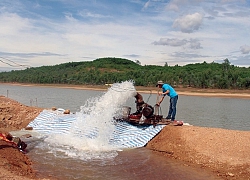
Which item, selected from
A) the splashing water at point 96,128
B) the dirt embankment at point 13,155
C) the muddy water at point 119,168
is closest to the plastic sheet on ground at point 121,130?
the splashing water at point 96,128

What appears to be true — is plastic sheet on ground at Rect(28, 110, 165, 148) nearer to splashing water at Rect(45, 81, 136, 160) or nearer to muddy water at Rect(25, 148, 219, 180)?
splashing water at Rect(45, 81, 136, 160)

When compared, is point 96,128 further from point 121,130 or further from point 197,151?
point 197,151

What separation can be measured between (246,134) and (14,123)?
1080 cm

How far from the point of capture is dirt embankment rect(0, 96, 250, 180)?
8.05m

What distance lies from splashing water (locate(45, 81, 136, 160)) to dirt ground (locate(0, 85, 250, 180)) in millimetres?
1767

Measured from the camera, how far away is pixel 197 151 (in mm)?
10211

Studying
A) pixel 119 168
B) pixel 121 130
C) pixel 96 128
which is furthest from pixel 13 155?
pixel 121 130

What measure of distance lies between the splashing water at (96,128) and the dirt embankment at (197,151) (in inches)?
69.6

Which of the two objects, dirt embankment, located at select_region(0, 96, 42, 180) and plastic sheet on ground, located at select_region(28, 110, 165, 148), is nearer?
dirt embankment, located at select_region(0, 96, 42, 180)

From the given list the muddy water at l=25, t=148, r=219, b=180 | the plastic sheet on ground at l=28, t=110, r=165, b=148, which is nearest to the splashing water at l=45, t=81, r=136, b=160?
the plastic sheet on ground at l=28, t=110, r=165, b=148

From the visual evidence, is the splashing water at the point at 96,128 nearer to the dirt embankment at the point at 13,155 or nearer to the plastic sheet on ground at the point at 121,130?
the plastic sheet on ground at the point at 121,130

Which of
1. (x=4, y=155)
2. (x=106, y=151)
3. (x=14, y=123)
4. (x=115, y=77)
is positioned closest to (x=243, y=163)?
(x=106, y=151)

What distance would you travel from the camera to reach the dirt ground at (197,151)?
26.3 ft

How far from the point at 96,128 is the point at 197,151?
164 inches
